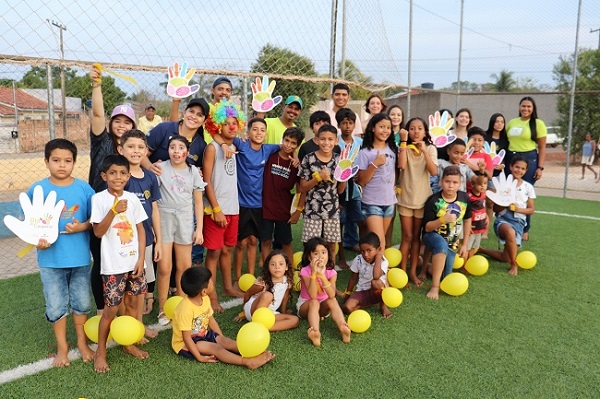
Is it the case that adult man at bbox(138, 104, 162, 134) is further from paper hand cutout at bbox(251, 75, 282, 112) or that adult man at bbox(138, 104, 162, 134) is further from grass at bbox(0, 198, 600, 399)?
grass at bbox(0, 198, 600, 399)

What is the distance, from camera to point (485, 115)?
1072 inches

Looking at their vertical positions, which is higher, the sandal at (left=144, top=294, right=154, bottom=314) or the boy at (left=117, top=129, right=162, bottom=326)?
the boy at (left=117, top=129, right=162, bottom=326)

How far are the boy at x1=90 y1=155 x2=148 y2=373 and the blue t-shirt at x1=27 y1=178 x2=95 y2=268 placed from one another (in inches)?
5.0

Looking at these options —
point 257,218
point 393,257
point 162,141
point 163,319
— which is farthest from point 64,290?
point 393,257

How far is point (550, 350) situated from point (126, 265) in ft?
10.3

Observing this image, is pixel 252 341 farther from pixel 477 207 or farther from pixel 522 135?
pixel 522 135

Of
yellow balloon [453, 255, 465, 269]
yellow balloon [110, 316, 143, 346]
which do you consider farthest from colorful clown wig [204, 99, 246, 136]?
yellow balloon [453, 255, 465, 269]

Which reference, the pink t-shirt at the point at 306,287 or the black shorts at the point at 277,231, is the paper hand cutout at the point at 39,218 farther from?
the black shorts at the point at 277,231

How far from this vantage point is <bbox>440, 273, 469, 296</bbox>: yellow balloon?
14.4 feet

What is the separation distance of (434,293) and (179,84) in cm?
316

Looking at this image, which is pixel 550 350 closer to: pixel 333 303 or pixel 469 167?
pixel 333 303

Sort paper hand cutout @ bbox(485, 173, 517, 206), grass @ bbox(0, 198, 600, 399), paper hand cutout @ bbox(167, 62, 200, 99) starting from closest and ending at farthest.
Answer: grass @ bbox(0, 198, 600, 399) → paper hand cutout @ bbox(167, 62, 200, 99) → paper hand cutout @ bbox(485, 173, 517, 206)

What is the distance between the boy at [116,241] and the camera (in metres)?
3.04

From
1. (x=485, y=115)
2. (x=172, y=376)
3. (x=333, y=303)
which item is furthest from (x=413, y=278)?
(x=485, y=115)
